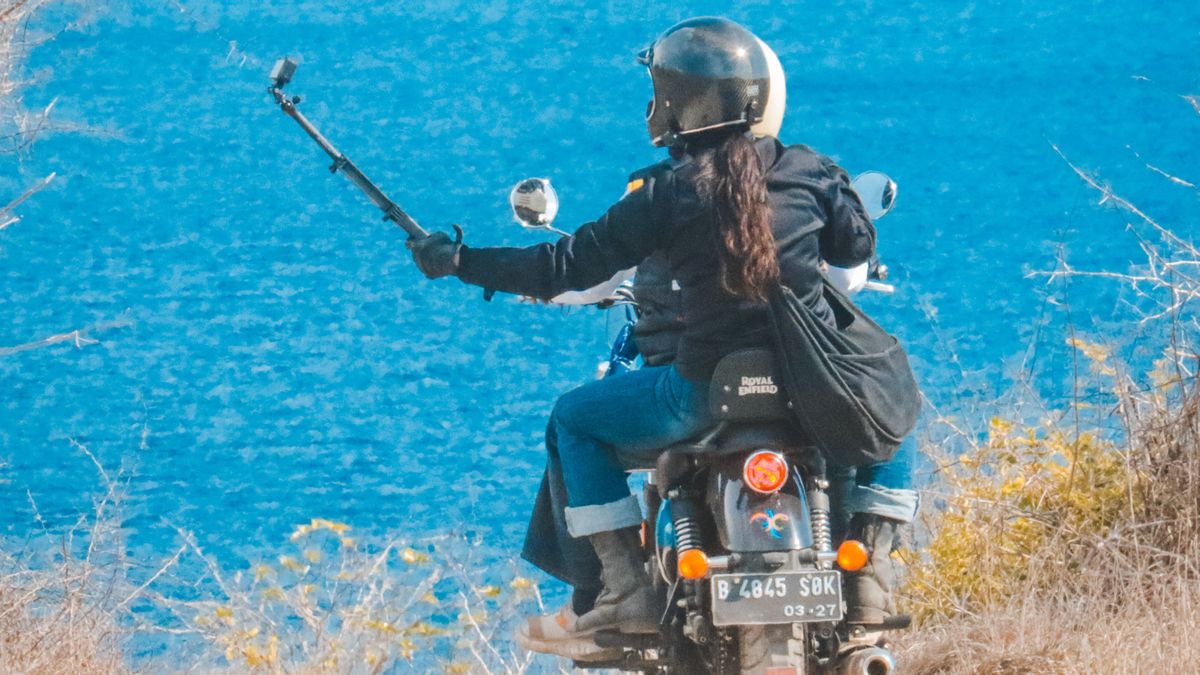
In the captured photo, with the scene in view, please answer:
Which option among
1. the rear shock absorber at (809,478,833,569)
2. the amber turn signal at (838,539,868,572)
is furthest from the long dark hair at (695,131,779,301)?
the amber turn signal at (838,539,868,572)

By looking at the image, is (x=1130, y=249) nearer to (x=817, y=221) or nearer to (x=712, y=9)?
(x=712, y=9)

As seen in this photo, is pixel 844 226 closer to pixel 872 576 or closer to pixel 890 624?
pixel 872 576

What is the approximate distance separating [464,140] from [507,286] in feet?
19.5

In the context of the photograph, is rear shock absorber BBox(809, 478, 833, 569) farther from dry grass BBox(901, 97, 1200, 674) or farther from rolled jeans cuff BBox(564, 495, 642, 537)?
dry grass BBox(901, 97, 1200, 674)

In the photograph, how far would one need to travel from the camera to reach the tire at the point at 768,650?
10.7 ft

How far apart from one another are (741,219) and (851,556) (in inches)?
26.4

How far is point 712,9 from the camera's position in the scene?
383 inches

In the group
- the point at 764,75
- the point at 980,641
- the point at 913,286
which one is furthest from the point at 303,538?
the point at 764,75

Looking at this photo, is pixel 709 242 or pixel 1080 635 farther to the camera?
pixel 1080 635

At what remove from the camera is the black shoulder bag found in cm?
329

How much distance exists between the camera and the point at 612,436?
365cm

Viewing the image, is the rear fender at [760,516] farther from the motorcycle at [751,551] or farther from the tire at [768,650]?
the tire at [768,650]

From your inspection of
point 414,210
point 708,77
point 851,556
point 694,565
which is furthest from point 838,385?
point 414,210

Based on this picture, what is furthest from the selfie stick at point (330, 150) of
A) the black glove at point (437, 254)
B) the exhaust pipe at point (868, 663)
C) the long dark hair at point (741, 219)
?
the exhaust pipe at point (868, 663)
